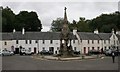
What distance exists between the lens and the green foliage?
344ft

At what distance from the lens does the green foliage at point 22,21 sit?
10488 centimetres

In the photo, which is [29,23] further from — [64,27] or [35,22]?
[64,27]

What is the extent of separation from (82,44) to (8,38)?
2219 cm

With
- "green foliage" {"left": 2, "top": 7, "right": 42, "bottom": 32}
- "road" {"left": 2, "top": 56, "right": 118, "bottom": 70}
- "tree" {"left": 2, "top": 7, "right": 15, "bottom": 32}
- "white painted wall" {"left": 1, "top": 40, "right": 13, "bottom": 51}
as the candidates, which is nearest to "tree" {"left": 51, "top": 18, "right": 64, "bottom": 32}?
"green foliage" {"left": 2, "top": 7, "right": 42, "bottom": 32}

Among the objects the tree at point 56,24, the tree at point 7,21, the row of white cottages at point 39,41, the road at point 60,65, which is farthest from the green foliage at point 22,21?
the road at point 60,65

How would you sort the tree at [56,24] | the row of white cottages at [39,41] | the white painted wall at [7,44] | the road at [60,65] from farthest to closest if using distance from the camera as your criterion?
the tree at [56,24]
the white painted wall at [7,44]
the row of white cottages at [39,41]
the road at [60,65]

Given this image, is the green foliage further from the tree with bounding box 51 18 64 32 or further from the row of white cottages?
the row of white cottages

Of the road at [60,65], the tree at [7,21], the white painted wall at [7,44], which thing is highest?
the tree at [7,21]

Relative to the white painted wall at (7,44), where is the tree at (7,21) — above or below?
above

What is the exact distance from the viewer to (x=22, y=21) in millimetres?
109625

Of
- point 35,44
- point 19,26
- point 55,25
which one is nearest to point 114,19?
point 55,25

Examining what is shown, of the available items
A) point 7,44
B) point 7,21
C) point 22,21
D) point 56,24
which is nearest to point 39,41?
point 7,44

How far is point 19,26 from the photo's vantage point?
4156 inches

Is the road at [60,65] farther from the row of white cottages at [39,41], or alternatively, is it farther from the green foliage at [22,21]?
the green foliage at [22,21]
